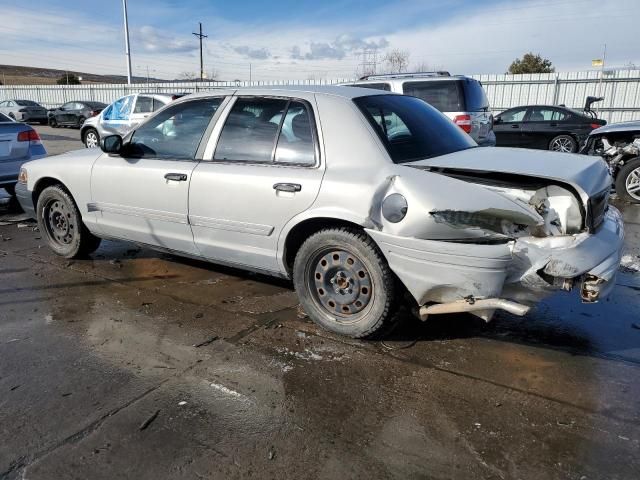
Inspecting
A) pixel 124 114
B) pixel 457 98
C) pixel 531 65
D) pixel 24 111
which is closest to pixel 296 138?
pixel 457 98

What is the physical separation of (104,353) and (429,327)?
2.24 metres

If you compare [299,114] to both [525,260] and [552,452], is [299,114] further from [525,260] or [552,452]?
[552,452]

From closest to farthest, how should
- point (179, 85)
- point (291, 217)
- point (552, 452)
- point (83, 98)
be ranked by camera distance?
point (552, 452) < point (291, 217) < point (179, 85) < point (83, 98)

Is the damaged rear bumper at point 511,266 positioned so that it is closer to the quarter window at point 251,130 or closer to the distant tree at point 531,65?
the quarter window at point 251,130

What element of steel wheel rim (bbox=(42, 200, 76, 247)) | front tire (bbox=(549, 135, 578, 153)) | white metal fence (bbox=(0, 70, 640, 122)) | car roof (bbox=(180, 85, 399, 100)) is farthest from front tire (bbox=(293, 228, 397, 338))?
white metal fence (bbox=(0, 70, 640, 122))

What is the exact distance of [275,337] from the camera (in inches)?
141

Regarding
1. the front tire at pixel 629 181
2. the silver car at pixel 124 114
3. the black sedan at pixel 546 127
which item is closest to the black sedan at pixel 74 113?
the silver car at pixel 124 114

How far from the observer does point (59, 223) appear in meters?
5.31

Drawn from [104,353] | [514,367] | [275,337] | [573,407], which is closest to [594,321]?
[514,367]

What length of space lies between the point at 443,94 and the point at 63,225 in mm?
6619

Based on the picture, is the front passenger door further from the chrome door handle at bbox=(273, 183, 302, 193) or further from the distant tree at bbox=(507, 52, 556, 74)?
the distant tree at bbox=(507, 52, 556, 74)

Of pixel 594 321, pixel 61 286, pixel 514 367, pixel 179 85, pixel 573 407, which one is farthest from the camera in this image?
pixel 179 85

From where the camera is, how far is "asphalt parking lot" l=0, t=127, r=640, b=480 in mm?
2340

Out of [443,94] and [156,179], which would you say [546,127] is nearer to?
[443,94]
